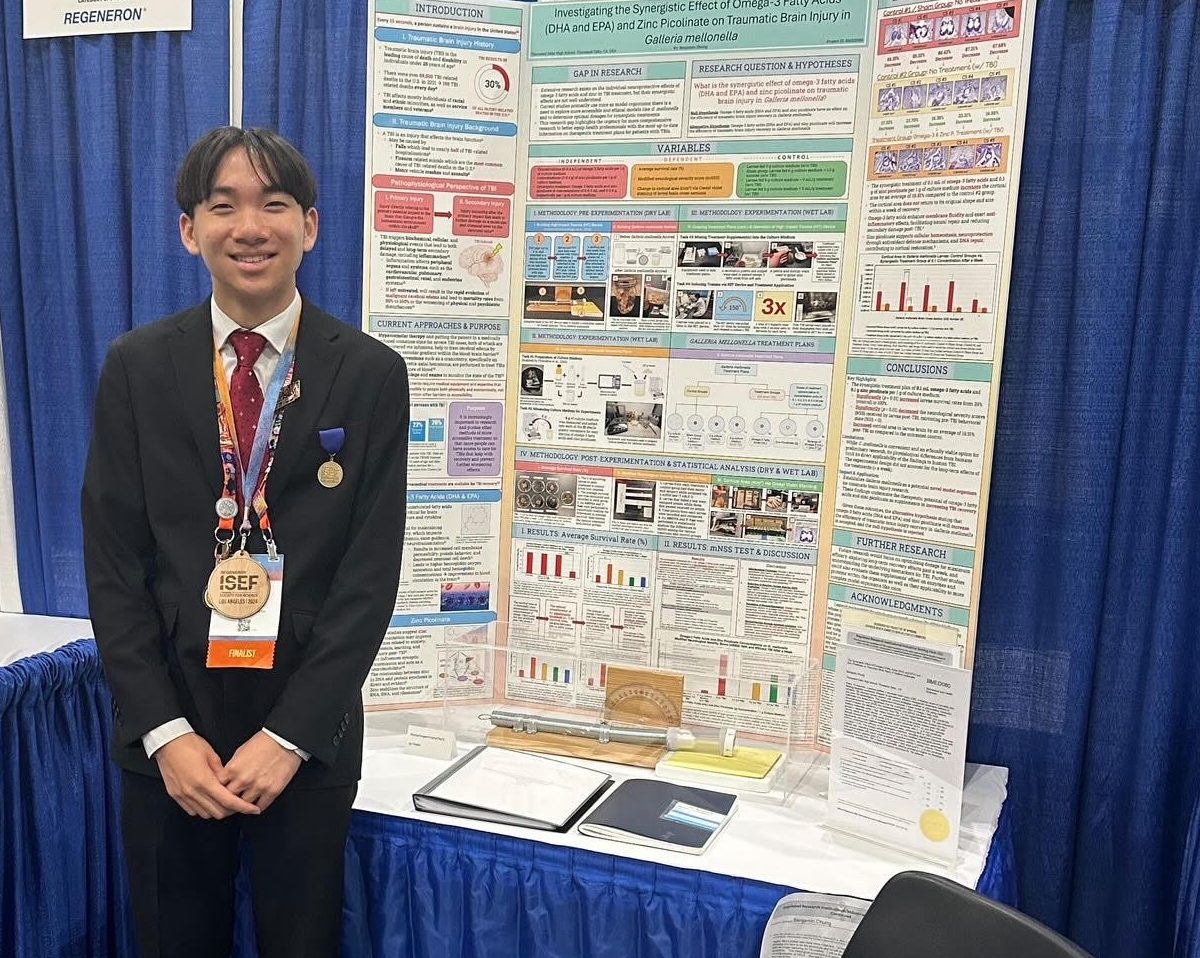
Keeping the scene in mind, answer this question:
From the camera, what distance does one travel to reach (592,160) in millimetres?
2219

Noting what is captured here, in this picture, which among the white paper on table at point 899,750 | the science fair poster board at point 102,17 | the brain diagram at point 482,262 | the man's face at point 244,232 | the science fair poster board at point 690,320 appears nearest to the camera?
the man's face at point 244,232

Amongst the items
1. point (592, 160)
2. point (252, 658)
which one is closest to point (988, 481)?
point (592, 160)

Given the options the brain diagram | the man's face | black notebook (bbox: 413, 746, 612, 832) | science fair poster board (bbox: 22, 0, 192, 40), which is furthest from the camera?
science fair poster board (bbox: 22, 0, 192, 40)

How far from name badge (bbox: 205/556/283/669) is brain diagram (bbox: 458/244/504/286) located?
3.13 ft

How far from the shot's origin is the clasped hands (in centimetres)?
153

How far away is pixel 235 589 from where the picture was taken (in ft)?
5.06

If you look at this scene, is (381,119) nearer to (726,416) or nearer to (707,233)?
(707,233)

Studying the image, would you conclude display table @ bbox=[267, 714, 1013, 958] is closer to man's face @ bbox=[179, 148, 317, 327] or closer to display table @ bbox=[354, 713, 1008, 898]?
display table @ bbox=[354, 713, 1008, 898]

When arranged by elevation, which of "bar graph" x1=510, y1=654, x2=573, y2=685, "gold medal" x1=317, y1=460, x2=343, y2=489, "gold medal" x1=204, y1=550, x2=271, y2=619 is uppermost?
"gold medal" x1=317, y1=460, x2=343, y2=489

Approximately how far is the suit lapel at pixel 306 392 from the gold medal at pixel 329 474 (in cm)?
2

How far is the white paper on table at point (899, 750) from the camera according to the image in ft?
5.61

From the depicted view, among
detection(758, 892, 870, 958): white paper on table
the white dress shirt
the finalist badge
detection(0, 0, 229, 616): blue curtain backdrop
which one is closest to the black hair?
the white dress shirt

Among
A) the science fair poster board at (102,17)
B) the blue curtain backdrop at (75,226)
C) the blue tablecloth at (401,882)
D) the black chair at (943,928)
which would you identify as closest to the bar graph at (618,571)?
the blue tablecloth at (401,882)

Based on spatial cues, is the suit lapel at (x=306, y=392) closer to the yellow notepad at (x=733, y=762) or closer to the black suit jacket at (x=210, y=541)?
the black suit jacket at (x=210, y=541)
